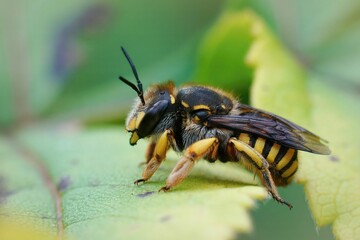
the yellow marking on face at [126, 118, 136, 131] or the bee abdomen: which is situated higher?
the yellow marking on face at [126, 118, 136, 131]

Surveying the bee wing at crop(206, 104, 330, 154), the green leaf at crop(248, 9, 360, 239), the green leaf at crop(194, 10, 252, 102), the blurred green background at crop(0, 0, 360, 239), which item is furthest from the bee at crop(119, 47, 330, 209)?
the green leaf at crop(194, 10, 252, 102)

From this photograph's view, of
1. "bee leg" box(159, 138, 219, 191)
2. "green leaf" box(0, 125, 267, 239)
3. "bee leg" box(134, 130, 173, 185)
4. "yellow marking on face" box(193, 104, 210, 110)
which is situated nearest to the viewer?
"green leaf" box(0, 125, 267, 239)

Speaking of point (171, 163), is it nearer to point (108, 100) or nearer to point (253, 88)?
point (253, 88)

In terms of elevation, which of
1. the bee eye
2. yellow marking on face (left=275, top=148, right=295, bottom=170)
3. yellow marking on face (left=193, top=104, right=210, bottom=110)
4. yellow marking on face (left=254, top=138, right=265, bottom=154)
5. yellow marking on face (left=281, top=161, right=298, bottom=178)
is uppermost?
yellow marking on face (left=193, top=104, right=210, bottom=110)

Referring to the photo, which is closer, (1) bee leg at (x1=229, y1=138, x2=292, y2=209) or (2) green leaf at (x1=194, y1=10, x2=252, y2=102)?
(1) bee leg at (x1=229, y1=138, x2=292, y2=209)

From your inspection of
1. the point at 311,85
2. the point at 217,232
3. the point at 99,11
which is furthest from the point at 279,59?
the point at 217,232

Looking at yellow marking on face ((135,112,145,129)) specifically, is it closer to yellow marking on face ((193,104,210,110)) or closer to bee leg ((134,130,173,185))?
bee leg ((134,130,173,185))
